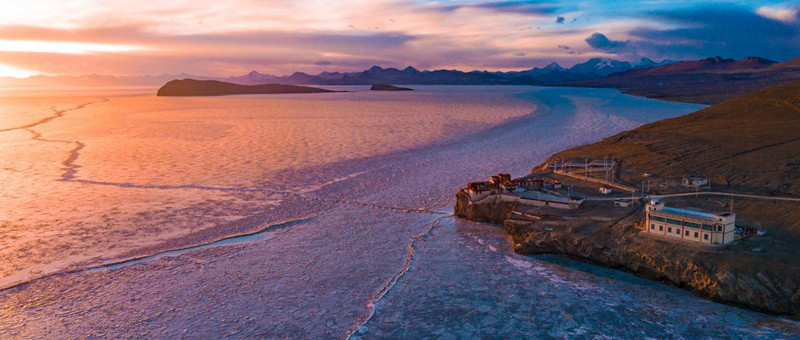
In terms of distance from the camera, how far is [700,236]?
18156 millimetres

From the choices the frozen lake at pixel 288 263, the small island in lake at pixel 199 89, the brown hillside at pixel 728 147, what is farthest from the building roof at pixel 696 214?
the small island in lake at pixel 199 89

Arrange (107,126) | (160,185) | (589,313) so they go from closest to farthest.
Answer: (589,313), (160,185), (107,126)

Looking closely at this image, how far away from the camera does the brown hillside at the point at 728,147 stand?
28.1 metres

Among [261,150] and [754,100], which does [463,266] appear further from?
[754,100]

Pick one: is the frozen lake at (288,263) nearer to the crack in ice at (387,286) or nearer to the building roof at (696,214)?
the crack in ice at (387,286)

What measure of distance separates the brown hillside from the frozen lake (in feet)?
25.5

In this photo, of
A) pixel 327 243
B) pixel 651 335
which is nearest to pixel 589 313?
pixel 651 335

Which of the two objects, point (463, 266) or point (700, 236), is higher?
point (700, 236)

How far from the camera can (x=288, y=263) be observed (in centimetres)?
1895

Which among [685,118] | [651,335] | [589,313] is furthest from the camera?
[685,118]

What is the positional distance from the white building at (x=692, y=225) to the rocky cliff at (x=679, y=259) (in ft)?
1.36

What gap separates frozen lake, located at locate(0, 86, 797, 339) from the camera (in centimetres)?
1477

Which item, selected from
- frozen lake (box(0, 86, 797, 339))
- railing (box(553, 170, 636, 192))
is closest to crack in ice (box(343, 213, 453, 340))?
frozen lake (box(0, 86, 797, 339))

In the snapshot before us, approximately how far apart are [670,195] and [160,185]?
25.2m
